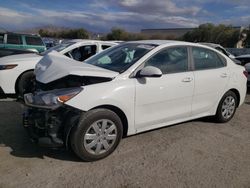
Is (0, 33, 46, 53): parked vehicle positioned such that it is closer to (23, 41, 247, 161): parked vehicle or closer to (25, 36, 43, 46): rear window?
(25, 36, 43, 46): rear window

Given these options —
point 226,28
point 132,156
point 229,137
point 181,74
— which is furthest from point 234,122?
point 226,28

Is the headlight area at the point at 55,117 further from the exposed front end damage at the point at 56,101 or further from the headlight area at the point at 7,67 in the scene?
the headlight area at the point at 7,67

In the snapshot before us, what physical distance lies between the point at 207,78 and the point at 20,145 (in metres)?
3.24

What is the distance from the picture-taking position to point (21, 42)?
14.0 metres

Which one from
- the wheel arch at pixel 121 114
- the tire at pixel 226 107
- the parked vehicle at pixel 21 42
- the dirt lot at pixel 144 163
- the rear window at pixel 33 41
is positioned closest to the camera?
the dirt lot at pixel 144 163

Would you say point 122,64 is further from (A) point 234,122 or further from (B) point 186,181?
(A) point 234,122

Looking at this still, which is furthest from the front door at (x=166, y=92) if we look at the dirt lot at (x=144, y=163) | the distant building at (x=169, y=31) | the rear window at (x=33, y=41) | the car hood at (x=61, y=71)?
the distant building at (x=169, y=31)

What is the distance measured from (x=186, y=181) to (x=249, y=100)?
5.32 metres

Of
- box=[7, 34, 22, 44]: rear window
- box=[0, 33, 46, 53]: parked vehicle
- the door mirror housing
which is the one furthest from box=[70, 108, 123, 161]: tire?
box=[7, 34, 22, 44]: rear window

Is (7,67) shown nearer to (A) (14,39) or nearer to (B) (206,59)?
(B) (206,59)

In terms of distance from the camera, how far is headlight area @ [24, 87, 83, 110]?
11.3ft

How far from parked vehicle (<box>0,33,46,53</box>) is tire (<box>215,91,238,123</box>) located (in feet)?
34.0

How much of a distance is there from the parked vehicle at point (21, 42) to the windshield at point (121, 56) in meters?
9.52

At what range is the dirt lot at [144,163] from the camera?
330cm
